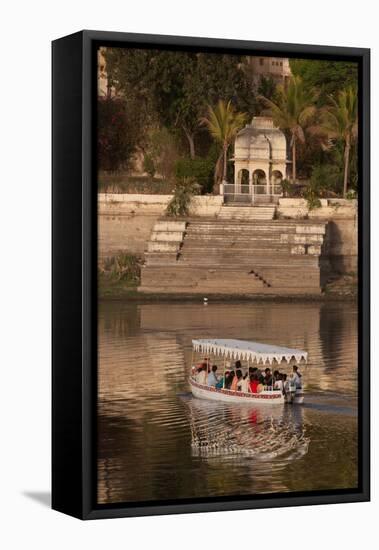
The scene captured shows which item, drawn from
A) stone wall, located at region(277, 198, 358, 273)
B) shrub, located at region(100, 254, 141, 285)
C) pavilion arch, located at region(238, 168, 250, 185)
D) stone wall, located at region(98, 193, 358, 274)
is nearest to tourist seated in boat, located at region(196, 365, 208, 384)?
shrub, located at region(100, 254, 141, 285)

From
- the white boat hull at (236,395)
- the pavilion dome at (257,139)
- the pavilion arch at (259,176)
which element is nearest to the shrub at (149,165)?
the pavilion dome at (257,139)

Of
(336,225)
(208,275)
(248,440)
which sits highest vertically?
(336,225)

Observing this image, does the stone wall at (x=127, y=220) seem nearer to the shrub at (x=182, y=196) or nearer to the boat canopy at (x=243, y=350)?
the shrub at (x=182, y=196)

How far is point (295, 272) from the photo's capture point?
15.6 meters

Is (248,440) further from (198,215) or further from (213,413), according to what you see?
(198,215)

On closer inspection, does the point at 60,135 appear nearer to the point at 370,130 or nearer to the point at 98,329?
the point at 98,329

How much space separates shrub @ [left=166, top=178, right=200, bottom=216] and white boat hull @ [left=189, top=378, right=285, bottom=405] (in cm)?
135

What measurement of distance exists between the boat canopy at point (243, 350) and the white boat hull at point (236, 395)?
0.88 feet

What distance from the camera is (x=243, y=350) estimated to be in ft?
50.3

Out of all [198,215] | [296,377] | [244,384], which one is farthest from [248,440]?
[198,215]

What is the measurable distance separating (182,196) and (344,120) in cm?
160

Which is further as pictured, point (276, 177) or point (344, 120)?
point (344, 120)

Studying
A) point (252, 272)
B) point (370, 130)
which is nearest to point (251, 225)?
point (252, 272)

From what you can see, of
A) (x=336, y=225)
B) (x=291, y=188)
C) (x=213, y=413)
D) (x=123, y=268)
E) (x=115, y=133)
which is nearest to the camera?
(x=115, y=133)
